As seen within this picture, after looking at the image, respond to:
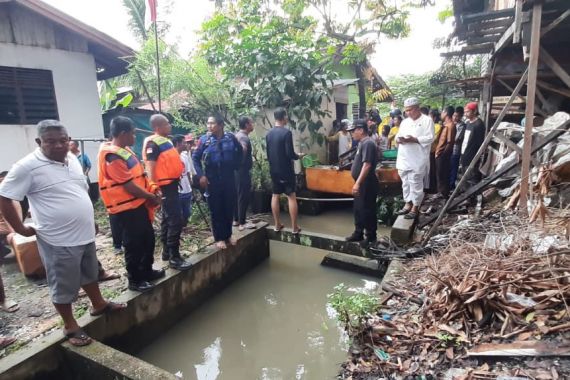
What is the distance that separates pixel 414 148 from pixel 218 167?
113 inches

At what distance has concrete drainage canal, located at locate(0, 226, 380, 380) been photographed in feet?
9.07

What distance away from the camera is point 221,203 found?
4.63 meters

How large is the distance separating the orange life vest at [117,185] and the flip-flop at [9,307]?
58.8 inches

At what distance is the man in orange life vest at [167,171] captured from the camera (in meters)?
3.72

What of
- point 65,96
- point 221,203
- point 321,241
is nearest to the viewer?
point 221,203

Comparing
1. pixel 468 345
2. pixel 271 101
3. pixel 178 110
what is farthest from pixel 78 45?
pixel 468 345

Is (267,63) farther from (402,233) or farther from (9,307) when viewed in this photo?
(9,307)

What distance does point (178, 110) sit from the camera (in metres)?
8.45

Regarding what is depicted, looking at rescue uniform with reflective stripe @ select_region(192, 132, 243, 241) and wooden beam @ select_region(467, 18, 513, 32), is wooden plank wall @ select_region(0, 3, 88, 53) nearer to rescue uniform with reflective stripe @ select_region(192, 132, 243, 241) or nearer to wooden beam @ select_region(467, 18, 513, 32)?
rescue uniform with reflective stripe @ select_region(192, 132, 243, 241)

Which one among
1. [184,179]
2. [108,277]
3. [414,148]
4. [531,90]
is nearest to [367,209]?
[414,148]

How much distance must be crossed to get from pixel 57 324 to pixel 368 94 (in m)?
15.0

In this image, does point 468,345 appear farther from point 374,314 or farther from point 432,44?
point 432,44

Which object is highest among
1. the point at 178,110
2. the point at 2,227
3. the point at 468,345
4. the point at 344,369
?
the point at 178,110

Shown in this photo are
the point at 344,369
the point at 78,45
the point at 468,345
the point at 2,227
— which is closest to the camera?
the point at 468,345
